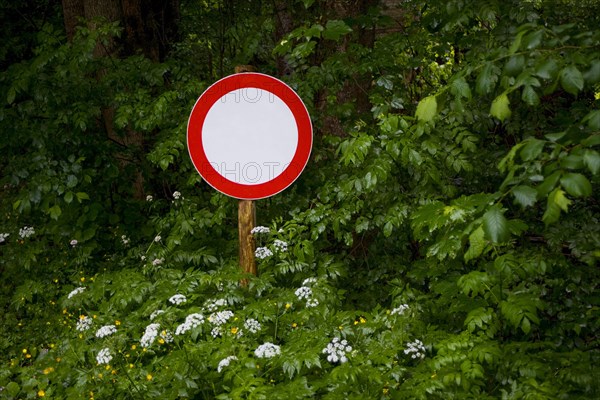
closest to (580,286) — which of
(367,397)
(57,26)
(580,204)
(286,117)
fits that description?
(580,204)

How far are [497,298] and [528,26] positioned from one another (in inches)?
60.5

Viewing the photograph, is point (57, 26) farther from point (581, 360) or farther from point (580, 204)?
point (581, 360)

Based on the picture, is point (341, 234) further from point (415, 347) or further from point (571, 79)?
point (571, 79)

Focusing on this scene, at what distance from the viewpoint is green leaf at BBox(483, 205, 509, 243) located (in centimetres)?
230

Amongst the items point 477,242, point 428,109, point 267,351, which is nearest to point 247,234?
point 267,351

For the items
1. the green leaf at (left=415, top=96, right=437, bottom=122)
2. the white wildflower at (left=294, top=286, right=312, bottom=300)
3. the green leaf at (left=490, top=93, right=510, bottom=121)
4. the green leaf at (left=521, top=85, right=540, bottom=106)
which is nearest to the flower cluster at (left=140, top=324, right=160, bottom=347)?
the white wildflower at (left=294, top=286, right=312, bottom=300)

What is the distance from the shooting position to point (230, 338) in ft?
11.4

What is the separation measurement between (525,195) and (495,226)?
16 centimetres

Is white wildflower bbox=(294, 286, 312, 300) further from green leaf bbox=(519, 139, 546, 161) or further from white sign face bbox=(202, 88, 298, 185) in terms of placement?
green leaf bbox=(519, 139, 546, 161)

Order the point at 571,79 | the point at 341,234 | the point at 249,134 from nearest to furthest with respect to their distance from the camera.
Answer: the point at 571,79, the point at 249,134, the point at 341,234

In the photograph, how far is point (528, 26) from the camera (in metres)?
2.34

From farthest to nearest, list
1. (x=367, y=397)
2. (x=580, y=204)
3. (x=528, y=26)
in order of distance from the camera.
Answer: (x=580, y=204) → (x=367, y=397) → (x=528, y=26)

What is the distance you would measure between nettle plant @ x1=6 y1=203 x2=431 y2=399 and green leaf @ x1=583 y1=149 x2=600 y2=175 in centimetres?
140

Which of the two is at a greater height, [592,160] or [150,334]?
[592,160]
